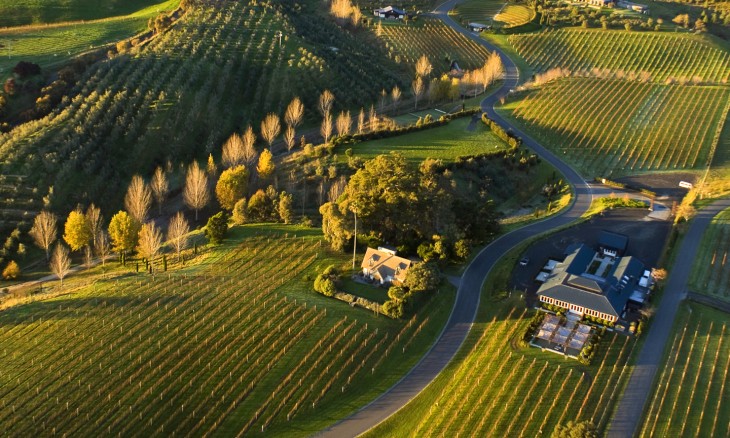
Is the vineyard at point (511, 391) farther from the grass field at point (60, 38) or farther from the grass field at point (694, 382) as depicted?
the grass field at point (60, 38)

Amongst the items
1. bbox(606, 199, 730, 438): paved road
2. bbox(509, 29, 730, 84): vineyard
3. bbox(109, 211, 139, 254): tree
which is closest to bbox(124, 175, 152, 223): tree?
bbox(109, 211, 139, 254): tree

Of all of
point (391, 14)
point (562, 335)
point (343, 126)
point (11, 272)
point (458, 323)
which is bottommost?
point (11, 272)

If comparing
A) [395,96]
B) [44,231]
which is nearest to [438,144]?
[395,96]

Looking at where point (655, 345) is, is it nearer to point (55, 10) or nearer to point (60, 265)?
point (60, 265)

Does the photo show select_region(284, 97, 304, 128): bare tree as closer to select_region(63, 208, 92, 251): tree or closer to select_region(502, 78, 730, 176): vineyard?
select_region(502, 78, 730, 176): vineyard

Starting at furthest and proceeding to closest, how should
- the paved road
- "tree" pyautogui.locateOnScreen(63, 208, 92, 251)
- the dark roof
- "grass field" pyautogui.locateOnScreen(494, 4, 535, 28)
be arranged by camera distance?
"grass field" pyautogui.locateOnScreen(494, 4, 535, 28), "tree" pyautogui.locateOnScreen(63, 208, 92, 251), the dark roof, the paved road

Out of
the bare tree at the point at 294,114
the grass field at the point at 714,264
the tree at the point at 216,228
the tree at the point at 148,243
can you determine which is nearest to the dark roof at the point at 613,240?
the grass field at the point at 714,264
